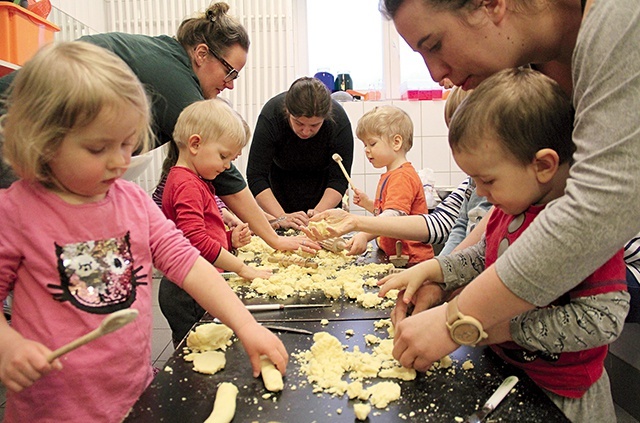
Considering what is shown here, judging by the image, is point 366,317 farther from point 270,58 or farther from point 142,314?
point 270,58

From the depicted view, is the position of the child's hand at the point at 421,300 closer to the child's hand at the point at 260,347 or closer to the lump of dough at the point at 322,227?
the child's hand at the point at 260,347

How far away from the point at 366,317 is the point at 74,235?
1.99ft

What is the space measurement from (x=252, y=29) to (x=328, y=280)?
3.33m

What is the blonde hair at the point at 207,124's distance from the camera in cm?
160

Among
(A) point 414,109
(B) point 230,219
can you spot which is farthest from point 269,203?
(A) point 414,109

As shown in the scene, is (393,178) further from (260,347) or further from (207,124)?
(260,347)

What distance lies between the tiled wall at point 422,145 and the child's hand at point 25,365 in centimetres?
345

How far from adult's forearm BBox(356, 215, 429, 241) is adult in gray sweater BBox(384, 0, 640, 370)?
80 cm

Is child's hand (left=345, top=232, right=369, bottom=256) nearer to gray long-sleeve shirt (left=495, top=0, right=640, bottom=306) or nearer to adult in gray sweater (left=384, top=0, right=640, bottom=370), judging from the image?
adult in gray sweater (left=384, top=0, right=640, bottom=370)

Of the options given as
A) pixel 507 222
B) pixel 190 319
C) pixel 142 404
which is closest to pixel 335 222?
pixel 190 319

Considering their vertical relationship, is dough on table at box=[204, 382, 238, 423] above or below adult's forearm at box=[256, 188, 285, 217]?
above

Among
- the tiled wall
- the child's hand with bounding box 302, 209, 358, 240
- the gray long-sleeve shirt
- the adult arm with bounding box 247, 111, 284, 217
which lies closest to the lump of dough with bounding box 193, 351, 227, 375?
the gray long-sleeve shirt

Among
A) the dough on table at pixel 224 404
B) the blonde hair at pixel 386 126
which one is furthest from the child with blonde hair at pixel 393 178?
the dough on table at pixel 224 404

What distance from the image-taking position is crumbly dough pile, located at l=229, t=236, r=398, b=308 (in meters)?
1.21
